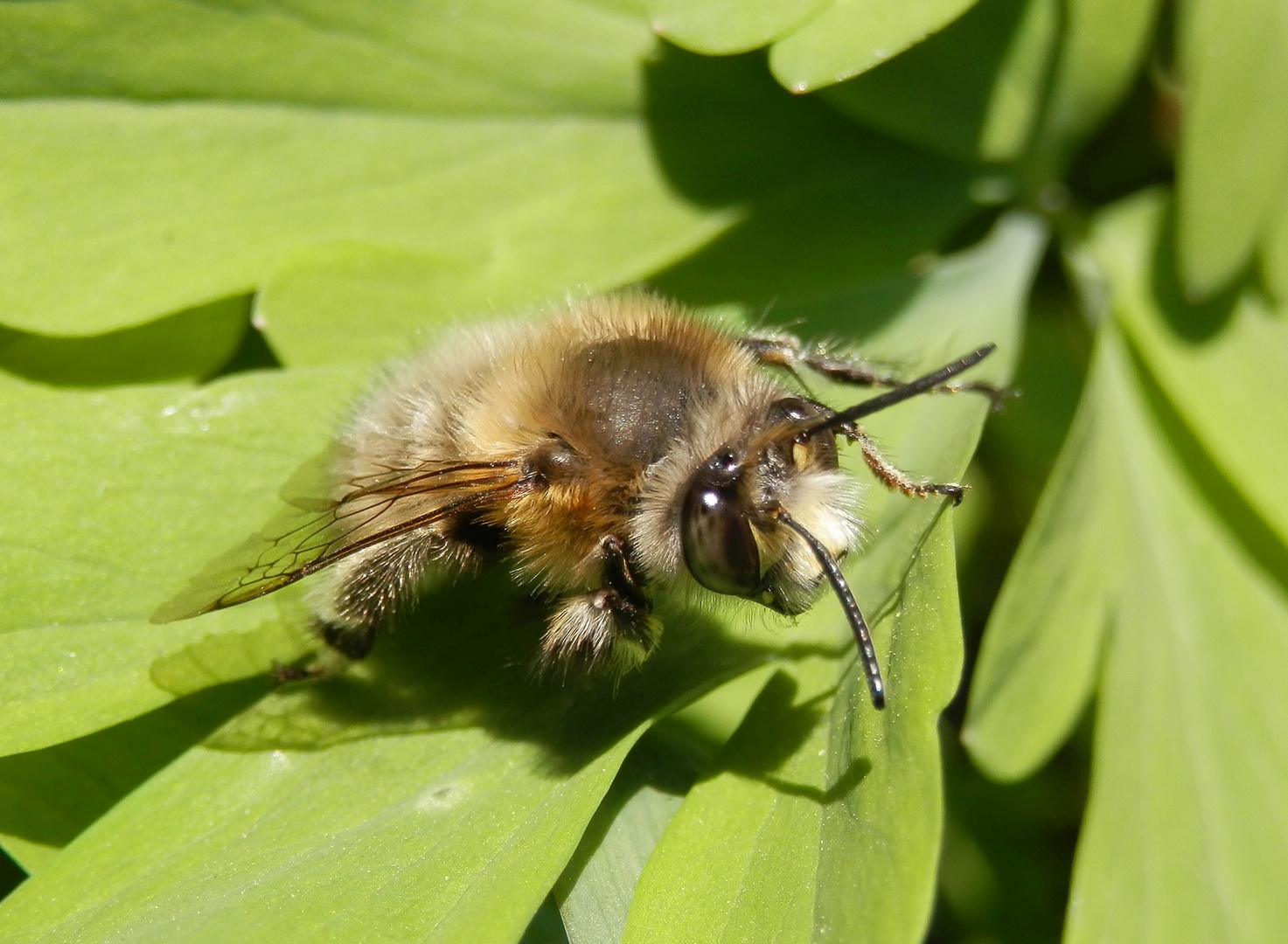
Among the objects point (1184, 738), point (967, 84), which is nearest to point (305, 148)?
point (967, 84)

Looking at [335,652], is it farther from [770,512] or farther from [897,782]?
[897,782]

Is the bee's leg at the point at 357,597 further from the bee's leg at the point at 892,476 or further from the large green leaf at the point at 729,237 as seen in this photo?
the bee's leg at the point at 892,476

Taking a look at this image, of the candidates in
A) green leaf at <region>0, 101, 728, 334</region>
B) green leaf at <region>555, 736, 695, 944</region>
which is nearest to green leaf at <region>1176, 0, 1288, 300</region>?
green leaf at <region>0, 101, 728, 334</region>

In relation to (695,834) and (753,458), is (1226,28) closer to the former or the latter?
(753,458)

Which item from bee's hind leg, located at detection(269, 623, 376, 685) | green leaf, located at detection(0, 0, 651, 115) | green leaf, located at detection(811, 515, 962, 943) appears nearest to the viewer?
green leaf, located at detection(811, 515, 962, 943)

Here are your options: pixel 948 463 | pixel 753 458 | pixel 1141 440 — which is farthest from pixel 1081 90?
pixel 753 458

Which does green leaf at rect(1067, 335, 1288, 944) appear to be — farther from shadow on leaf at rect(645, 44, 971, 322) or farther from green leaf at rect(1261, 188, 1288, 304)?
shadow on leaf at rect(645, 44, 971, 322)
